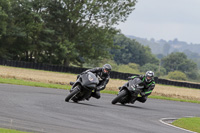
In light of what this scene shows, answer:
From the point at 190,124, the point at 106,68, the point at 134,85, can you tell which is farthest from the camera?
the point at 134,85

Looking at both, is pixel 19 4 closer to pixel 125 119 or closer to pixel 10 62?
pixel 10 62

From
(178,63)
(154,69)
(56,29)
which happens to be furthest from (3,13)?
(178,63)

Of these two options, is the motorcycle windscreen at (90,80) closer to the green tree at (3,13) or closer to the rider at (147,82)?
the rider at (147,82)

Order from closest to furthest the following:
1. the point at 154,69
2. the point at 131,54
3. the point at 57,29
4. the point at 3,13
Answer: the point at 3,13 → the point at 57,29 → the point at 154,69 → the point at 131,54

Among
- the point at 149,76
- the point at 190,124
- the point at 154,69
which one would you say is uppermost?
the point at 154,69

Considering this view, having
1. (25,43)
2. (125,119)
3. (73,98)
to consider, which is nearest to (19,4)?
(25,43)

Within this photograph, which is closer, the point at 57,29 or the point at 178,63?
the point at 57,29

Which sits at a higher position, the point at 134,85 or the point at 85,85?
the point at 134,85

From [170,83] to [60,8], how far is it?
1665cm

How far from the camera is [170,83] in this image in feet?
132

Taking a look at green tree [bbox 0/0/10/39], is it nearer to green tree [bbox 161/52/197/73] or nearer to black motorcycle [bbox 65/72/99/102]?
black motorcycle [bbox 65/72/99/102]

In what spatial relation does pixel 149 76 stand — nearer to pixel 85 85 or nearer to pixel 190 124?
pixel 85 85

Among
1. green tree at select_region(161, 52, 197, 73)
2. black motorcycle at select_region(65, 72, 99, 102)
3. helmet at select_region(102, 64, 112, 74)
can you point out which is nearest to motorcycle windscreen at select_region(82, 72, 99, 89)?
black motorcycle at select_region(65, 72, 99, 102)

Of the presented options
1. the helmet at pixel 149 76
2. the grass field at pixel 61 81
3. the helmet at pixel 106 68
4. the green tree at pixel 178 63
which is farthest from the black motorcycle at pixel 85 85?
the green tree at pixel 178 63
